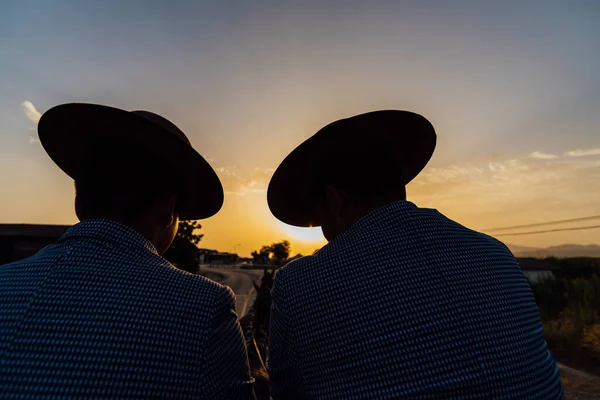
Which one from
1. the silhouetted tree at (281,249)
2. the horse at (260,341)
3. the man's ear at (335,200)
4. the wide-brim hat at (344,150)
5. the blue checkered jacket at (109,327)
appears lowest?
the horse at (260,341)

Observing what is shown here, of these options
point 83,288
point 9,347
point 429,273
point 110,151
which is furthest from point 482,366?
point 110,151

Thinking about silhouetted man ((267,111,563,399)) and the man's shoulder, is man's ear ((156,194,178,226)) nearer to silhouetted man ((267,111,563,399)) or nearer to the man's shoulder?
silhouetted man ((267,111,563,399))

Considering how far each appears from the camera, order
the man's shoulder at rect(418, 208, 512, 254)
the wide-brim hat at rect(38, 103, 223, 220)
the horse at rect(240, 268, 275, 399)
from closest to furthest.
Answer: the man's shoulder at rect(418, 208, 512, 254), the wide-brim hat at rect(38, 103, 223, 220), the horse at rect(240, 268, 275, 399)

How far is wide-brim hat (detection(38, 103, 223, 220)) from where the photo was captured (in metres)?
2.09

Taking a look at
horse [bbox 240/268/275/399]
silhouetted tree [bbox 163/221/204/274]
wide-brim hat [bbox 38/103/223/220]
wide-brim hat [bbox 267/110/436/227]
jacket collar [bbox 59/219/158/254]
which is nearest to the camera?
jacket collar [bbox 59/219/158/254]

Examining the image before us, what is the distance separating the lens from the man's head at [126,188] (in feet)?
5.92

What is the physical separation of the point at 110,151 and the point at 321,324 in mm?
1364

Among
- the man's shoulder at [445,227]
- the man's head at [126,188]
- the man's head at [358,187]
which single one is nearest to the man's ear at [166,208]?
the man's head at [126,188]

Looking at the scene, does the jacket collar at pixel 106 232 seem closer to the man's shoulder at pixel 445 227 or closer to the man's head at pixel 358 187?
the man's head at pixel 358 187

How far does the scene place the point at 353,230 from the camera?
5.80 feet

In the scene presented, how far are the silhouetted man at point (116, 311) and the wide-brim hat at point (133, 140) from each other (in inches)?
5.9

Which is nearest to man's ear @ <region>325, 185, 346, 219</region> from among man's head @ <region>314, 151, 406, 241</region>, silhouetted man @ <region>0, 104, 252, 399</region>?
man's head @ <region>314, 151, 406, 241</region>

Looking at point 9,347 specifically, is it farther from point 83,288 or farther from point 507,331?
point 507,331

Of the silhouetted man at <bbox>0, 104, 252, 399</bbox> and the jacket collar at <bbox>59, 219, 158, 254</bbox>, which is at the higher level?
A: the jacket collar at <bbox>59, 219, 158, 254</bbox>
